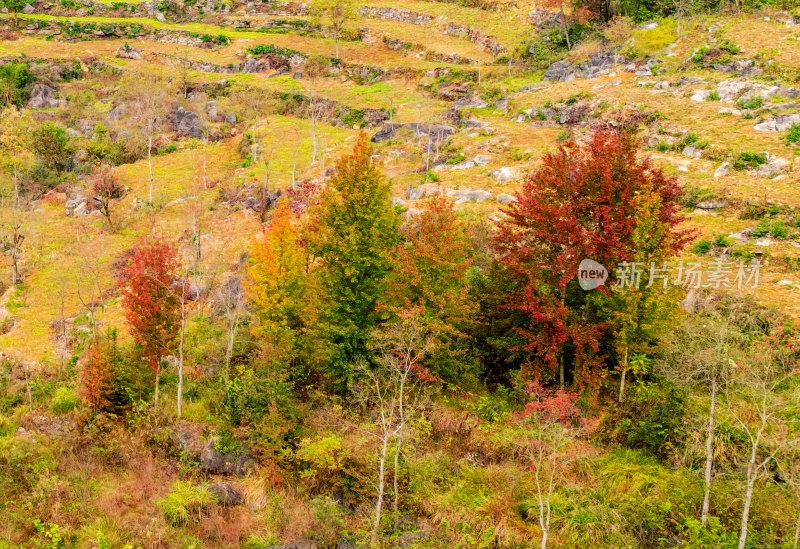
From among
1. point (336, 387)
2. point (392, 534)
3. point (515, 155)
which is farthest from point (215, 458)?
point (515, 155)

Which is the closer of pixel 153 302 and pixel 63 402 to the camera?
pixel 153 302

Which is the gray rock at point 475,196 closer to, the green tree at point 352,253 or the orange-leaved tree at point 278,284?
the green tree at point 352,253

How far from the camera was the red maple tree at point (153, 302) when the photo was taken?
69.8ft

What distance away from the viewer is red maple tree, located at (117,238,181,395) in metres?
21.3

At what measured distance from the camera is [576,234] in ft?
66.9

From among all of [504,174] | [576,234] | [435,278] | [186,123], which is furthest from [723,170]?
[186,123]

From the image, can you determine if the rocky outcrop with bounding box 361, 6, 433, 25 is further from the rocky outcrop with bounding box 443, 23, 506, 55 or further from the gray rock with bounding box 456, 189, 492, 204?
the gray rock with bounding box 456, 189, 492, 204

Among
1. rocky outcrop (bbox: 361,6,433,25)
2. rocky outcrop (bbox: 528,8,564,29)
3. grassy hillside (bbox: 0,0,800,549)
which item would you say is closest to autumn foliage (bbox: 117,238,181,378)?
grassy hillside (bbox: 0,0,800,549)

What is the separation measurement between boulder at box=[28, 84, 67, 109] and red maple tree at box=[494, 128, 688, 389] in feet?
230

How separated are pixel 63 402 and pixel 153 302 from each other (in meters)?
5.93

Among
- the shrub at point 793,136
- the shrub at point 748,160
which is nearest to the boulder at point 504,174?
the shrub at point 748,160

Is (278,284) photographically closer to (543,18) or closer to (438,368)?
(438,368)

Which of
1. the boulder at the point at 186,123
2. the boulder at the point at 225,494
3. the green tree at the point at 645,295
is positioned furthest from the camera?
the boulder at the point at 186,123

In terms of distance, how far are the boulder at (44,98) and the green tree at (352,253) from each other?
2533 inches
